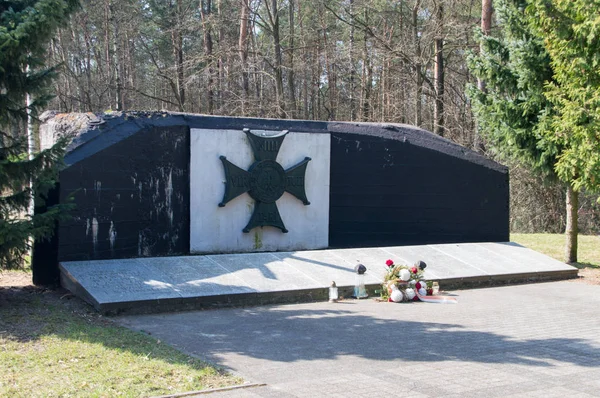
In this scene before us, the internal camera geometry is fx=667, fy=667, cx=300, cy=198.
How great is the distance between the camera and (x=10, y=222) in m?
8.40

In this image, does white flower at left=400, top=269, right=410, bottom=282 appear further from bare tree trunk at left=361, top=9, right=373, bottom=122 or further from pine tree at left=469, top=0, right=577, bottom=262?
bare tree trunk at left=361, top=9, right=373, bottom=122

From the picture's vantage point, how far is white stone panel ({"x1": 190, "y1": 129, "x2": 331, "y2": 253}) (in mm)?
12102

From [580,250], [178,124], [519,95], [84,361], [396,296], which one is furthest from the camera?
[580,250]

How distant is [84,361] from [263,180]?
6.66 meters

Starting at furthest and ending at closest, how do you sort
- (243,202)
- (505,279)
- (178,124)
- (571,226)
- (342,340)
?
(571,226)
(505,279)
(243,202)
(178,124)
(342,340)

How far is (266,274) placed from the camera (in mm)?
10828

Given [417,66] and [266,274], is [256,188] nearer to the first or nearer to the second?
[266,274]

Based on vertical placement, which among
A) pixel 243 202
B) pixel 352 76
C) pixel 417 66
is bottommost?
pixel 243 202

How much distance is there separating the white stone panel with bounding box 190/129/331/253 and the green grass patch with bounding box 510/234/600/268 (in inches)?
251

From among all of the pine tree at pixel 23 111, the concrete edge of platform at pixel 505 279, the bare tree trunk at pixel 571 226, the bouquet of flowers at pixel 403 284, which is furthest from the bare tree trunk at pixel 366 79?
the pine tree at pixel 23 111

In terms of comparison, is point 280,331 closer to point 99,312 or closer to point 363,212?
point 99,312

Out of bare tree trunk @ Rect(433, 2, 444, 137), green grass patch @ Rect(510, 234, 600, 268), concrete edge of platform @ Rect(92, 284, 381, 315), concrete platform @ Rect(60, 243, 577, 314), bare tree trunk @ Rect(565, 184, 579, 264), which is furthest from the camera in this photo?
bare tree trunk @ Rect(433, 2, 444, 137)

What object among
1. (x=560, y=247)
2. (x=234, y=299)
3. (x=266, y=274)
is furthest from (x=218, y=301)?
(x=560, y=247)

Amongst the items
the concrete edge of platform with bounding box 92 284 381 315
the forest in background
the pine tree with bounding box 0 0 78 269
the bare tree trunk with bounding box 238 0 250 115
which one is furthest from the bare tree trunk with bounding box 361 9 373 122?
the pine tree with bounding box 0 0 78 269
